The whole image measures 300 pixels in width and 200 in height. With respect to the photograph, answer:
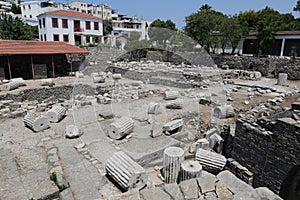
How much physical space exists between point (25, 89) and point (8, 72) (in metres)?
4.92

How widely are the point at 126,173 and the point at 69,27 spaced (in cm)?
3218

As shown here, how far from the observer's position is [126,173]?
497cm

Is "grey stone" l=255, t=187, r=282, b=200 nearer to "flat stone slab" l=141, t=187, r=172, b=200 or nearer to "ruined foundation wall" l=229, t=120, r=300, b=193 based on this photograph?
"flat stone slab" l=141, t=187, r=172, b=200

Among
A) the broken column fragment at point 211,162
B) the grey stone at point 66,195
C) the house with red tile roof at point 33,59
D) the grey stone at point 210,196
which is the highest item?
the house with red tile roof at point 33,59

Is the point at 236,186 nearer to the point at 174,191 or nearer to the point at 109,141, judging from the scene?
the point at 174,191

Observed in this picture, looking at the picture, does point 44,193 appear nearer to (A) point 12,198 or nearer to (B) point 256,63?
(A) point 12,198

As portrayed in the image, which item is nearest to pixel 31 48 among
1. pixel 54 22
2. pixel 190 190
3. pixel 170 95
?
pixel 170 95

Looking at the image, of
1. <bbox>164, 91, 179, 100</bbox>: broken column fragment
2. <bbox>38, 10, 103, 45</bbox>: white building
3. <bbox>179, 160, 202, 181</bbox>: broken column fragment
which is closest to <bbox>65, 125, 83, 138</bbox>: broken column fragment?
<bbox>179, 160, 202, 181</bbox>: broken column fragment

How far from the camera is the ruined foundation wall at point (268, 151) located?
6.32 metres

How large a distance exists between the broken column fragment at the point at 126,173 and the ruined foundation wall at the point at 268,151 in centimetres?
405

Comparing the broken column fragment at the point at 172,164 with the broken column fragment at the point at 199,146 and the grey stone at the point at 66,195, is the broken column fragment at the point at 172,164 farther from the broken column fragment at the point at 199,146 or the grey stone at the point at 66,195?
the grey stone at the point at 66,195

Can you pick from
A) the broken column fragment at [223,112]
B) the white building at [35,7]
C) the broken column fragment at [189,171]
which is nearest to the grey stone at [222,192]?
→ the broken column fragment at [189,171]

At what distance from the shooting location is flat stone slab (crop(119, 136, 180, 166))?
6554 millimetres

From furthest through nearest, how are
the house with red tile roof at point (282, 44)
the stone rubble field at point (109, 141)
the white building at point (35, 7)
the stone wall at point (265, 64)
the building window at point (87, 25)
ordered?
the white building at point (35, 7), the building window at point (87, 25), the house with red tile roof at point (282, 44), the stone wall at point (265, 64), the stone rubble field at point (109, 141)
